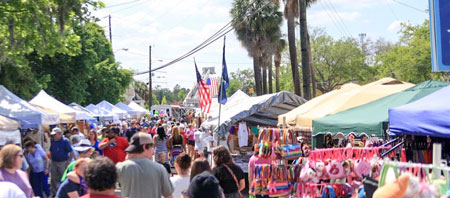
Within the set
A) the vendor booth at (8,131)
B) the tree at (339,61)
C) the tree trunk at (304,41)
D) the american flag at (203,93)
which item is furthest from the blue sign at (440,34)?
the tree at (339,61)

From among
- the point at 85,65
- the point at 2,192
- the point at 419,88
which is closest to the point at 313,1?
the point at 85,65

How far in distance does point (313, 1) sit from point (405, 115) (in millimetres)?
24269

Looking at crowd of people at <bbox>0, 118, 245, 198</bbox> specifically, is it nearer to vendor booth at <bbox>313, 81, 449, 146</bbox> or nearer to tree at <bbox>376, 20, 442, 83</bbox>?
vendor booth at <bbox>313, 81, 449, 146</bbox>

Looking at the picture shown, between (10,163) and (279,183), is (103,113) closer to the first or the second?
(279,183)

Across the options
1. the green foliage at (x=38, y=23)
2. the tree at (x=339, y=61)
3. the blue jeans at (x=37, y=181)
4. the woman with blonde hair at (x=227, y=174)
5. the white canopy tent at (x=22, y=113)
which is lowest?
the blue jeans at (x=37, y=181)

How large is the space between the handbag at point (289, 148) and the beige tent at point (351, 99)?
3344mm

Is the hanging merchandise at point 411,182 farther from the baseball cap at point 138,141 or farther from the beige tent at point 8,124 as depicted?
the beige tent at point 8,124

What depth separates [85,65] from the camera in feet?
120

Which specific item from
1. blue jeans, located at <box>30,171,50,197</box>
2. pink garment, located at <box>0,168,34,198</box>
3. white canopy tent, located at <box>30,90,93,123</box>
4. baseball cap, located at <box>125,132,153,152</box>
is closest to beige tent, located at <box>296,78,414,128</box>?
blue jeans, located at <box>30,171,50,197</box>

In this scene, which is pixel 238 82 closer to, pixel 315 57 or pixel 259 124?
pixel 315 57

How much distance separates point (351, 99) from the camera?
14.5 m

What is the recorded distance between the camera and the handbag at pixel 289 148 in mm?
10789

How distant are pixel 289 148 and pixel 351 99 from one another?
4352mm

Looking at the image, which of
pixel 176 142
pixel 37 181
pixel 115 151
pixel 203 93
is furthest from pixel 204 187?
pixel 203 93
